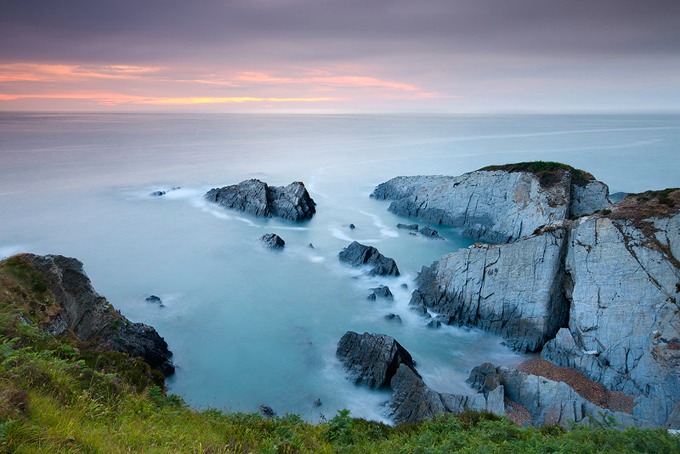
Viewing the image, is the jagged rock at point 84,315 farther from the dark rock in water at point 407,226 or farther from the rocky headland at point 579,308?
the dark rock in water at point 407,226

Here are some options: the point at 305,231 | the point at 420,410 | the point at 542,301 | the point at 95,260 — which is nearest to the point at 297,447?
the point at 420,410

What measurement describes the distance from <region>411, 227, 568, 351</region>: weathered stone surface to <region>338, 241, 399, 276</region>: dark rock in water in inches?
237

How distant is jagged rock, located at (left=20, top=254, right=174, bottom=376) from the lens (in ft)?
59.5

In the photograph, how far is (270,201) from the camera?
181 ft

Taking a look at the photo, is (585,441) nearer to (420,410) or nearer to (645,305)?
(420,410)

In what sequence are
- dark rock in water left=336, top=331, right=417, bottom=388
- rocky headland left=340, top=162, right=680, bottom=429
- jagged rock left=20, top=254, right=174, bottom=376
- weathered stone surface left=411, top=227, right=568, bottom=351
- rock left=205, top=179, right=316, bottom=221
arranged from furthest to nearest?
rock left=205, top=179, right=316, bottom=221 < weathered stone surface left=411, top=227, right=568, bottom=351 < dark rock in water left=336, top=331, right=417, bottom=388 < rocky headland left=340, top=162, right=680, bottom=429 < jagged rock left=20, top=254, right=174, bottom=376

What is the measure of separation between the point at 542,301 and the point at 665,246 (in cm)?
728

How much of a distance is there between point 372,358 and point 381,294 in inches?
374

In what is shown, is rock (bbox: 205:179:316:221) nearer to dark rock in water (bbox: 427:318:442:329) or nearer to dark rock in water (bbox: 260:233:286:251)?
dark rock in water (bbox: 260:233:286:251)

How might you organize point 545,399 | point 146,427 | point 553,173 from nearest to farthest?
point 146,427 → point 545,399 → point 553,173

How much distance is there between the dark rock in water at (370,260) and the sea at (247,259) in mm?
946

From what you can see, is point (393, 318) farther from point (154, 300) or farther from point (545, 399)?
point (154, 300)

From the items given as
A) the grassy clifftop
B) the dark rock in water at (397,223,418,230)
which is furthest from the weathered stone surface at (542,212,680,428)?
the dark rock in water at (397,223,418,230)

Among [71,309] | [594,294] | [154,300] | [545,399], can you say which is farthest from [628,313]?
[154,300]
